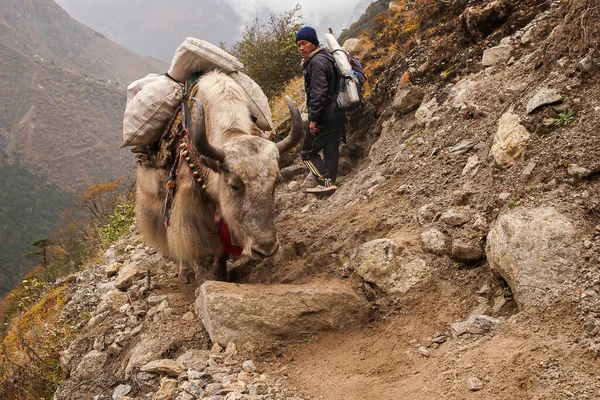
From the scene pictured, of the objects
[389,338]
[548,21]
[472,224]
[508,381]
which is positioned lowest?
[508,381]

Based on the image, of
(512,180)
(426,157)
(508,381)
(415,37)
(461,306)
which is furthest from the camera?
(415,37)

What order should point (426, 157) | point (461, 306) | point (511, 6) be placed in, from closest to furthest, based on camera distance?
point (461, 306), point (426, 157), point (511, 6)

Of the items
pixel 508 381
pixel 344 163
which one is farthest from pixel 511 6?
pixel 508 381

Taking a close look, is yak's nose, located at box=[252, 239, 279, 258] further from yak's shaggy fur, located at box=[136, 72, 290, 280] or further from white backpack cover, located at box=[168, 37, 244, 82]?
white backpack cover, located at box=[168, 37, 244, 82]

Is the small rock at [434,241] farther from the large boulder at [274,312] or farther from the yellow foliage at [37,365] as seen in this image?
the yellow foliage at [37,365]

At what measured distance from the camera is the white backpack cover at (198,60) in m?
3.99

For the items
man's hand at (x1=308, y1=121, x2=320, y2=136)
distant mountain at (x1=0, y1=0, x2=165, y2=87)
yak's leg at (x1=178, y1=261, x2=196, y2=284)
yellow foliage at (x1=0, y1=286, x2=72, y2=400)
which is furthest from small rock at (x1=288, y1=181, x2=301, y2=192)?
distant mountain at (x1=0, y1=0, x2=165, y2=87)

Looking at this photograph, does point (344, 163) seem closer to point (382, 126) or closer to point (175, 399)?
point (382, 126)

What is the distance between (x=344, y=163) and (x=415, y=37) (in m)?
2.08

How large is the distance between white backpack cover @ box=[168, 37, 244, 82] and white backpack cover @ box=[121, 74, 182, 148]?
0.22 metres

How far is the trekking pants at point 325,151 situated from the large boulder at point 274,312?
2613mm

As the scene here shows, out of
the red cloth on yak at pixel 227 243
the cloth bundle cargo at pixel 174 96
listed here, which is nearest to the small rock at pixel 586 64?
the cloth bundle cargo at pixel 174 96

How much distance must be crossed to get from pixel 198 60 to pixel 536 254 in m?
3.18

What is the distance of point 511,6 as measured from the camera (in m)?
4.55
